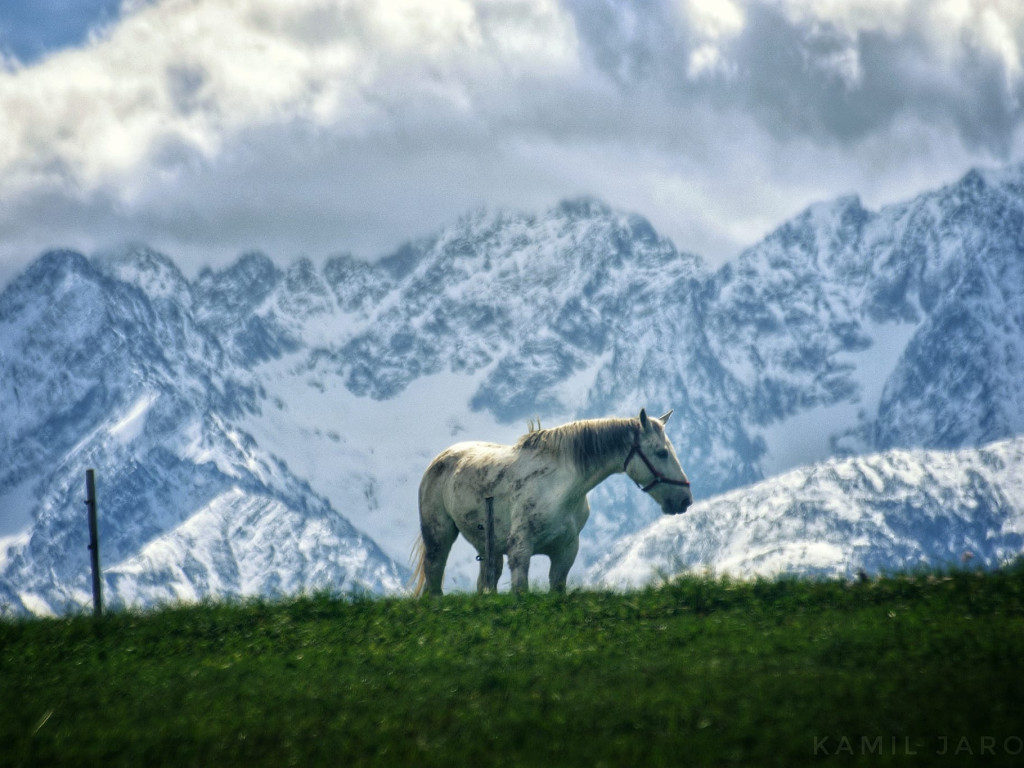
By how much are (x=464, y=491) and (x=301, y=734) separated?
34.2 feet

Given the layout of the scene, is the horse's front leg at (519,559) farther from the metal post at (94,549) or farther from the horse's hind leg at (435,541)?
the metal post at (94,549)

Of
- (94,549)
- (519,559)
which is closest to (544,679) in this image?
(519,559)

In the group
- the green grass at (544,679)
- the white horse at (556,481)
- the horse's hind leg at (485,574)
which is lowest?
the green grass at (544,679)

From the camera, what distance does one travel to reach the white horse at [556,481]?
23016mm

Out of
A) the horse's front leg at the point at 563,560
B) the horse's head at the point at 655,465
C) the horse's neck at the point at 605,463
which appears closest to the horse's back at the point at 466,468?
the horse's neck at the point at 605,463

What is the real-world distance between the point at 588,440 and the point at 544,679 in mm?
8124

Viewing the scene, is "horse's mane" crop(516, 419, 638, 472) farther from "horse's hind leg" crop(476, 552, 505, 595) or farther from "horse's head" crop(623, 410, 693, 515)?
"horse's hind leg" crop(476, 552, 505, 595)

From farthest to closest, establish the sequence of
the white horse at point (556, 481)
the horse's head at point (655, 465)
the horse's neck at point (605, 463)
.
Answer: the horse's head at point (655, 465) < the horse's neck at point (605, 463) < the white horse at point (556, 481)

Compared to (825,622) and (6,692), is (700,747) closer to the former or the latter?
(825,622)

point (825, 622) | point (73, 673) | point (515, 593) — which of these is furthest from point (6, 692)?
point (825, 622)

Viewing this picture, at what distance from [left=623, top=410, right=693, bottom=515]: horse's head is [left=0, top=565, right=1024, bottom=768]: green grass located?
3838mm

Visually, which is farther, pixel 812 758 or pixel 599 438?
pixel 599 438

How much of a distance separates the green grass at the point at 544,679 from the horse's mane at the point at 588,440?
11.9 feet

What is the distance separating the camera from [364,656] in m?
17.6
